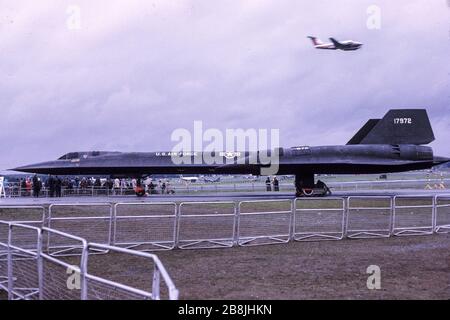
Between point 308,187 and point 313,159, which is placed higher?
point 313,159

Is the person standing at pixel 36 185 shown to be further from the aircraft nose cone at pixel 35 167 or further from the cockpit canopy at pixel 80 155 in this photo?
Answer: the cockpit canopy at pixel 80 155

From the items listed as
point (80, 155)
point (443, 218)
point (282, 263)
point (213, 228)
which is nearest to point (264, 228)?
point (213, 228)

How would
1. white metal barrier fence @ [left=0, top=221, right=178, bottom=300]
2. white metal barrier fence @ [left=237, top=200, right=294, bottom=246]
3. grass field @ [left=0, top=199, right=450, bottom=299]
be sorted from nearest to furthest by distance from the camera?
white metal barrier fence @ [left=0, top=221, right=178, bottom=300] < grass field @ [left=0, top=199, right=450, bottom=299] < white metal barrier fence @ [left=237, top=200, right=294, bottom=246]

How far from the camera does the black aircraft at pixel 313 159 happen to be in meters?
30.2

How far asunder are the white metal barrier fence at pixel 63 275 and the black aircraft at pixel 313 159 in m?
21.2

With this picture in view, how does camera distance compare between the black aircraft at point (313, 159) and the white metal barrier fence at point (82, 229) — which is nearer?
the white metal barrier fence at point (82, 229)

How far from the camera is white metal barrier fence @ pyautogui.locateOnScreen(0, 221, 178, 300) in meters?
4.99

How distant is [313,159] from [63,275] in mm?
24296

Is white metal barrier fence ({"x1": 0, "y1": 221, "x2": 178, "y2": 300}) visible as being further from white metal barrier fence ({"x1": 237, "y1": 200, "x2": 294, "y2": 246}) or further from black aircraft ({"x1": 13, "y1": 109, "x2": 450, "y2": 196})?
black aircraft ({"x1": 13, "y1": 109, "x2": 450, "y2": 196})

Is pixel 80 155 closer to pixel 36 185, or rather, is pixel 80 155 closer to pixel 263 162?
pixel 36 185

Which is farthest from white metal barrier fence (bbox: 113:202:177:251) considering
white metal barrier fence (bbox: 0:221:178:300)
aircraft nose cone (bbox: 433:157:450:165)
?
Result: aircraft nose cone (bbox: 433:157:450:165)

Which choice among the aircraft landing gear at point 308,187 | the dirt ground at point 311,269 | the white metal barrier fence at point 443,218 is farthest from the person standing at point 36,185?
the white metal barrier fence at point 443,218

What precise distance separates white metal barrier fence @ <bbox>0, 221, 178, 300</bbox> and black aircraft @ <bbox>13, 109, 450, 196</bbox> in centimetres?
2121

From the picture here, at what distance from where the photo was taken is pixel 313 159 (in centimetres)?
3031
